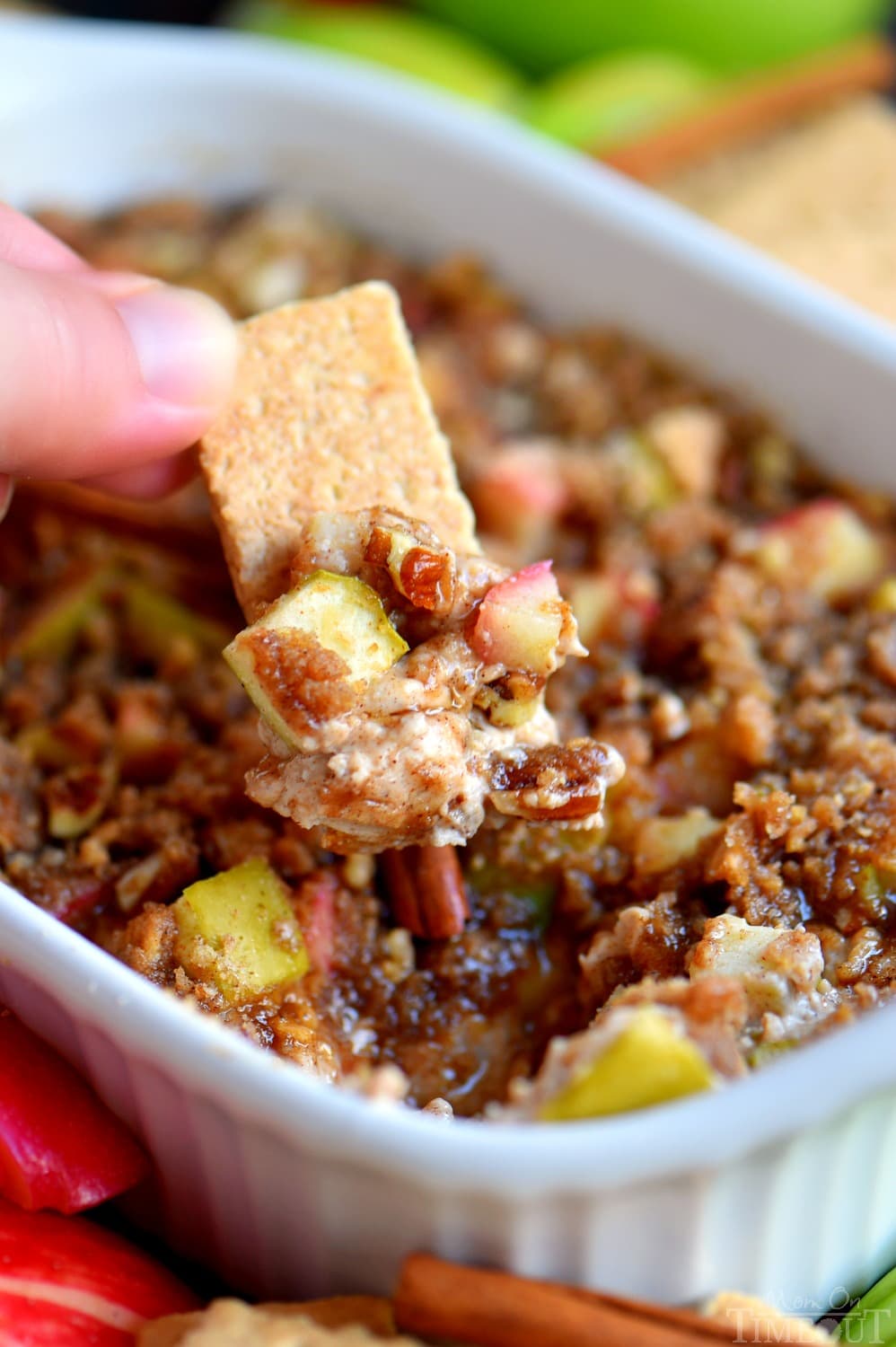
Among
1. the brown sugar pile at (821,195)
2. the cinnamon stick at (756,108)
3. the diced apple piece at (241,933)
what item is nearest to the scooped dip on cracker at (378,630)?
the diced apple piece at (241,933)

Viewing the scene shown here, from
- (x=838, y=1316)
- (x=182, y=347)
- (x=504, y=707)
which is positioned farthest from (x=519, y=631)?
(x=838, y=1316)

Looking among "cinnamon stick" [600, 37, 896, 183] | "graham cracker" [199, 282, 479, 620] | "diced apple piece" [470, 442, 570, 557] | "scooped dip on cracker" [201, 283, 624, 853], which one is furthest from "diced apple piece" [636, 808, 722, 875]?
"cinnamon stick" [600, 37, 896, 183]

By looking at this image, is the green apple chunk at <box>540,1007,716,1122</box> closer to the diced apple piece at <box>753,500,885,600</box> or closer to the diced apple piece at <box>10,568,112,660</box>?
the diced apple piece at <box>753,500,885,600</box>

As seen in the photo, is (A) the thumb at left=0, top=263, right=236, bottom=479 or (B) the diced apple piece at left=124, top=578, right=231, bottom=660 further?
(B) the diced apple piece at left=124, top=578, right=231, bottom=660

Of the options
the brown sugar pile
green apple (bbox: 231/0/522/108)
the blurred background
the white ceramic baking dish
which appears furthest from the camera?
green apple (bbox: 231/0/522/108)

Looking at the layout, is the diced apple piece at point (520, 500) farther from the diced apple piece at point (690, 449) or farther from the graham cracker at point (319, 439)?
the graham cracker at point (319, 439)

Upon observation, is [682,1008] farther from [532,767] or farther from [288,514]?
[288,514]

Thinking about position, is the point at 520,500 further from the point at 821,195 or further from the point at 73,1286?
the point at 73,1286

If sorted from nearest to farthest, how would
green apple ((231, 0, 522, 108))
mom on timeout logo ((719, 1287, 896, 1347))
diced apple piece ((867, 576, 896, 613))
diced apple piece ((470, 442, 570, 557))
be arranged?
mom on timeout logo ((719, 1287, 896, 1347)), diced apple piece ((867, 576, 896, 613)), diced apple piece ((470, 442, 570, 557)), green apple ((231, 0, 522, 108))
